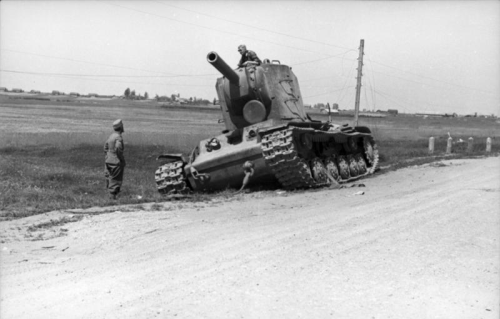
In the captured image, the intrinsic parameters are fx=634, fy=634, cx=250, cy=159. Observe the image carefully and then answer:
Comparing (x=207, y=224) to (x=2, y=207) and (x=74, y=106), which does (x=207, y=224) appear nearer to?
(x=2, y=207)

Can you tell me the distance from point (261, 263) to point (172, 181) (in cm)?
767

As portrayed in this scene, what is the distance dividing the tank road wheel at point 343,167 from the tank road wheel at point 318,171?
1.47 meters

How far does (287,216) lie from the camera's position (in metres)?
9.03

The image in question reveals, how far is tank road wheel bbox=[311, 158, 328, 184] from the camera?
13.6 metres

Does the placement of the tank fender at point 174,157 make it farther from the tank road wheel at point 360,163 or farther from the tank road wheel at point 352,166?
the tank road wheel at point 360,163

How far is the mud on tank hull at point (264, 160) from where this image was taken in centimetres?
1253

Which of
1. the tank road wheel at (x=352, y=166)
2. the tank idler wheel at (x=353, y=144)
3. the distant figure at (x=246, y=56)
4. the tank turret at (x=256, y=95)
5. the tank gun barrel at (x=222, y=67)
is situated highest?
the distant figure at (x=246, y=56)

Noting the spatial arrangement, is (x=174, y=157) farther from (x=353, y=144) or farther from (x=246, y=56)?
(x=353, y=144)

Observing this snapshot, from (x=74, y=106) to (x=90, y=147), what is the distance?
32.7ft

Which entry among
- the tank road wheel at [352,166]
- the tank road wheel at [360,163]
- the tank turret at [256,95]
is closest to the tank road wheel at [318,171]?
the tank turret at [256,95]

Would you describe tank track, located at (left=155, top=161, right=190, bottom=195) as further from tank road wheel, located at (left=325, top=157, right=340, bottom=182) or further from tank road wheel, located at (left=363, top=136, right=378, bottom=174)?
tank road wheel, located at (left=363, top=136, right=378, bottom=174)

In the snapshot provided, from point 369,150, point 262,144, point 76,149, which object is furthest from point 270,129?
point 76,149

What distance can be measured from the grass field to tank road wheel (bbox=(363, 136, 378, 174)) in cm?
346

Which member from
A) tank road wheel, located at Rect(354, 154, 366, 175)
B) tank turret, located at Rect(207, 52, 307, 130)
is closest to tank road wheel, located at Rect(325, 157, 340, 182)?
tank turret, located at Rect(207, 52, 307, 130)
